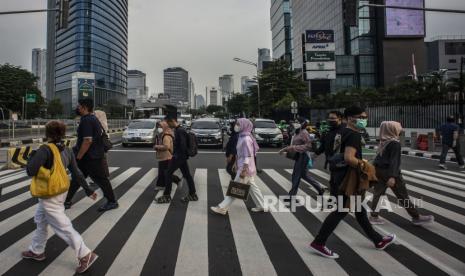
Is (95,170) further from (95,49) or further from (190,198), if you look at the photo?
(95,49)

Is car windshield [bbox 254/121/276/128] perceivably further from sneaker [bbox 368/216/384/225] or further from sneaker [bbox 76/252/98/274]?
sneaker [bbox 76/252/98/274]

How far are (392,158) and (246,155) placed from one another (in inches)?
85.5

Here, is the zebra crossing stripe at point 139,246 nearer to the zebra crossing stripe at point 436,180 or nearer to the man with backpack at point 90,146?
the man with backpack at point 90,146

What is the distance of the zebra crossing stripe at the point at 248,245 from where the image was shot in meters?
4.12

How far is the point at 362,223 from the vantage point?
478 cm

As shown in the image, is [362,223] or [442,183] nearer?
[362,223]

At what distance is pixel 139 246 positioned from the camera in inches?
188

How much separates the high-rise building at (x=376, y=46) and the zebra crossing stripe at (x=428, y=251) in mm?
64555

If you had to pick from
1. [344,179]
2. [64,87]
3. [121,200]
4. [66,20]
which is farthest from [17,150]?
[64,87]

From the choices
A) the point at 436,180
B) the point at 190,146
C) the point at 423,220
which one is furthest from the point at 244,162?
the point at 436,180

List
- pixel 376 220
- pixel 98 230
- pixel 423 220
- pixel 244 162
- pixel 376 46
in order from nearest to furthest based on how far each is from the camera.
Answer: pixel 98 230, pixel 423 220, pixel 376 220, pixel 244 162, pixel 376 46

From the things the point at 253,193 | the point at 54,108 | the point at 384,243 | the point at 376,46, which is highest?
the point at 376,46

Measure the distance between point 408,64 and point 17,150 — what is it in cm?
6830

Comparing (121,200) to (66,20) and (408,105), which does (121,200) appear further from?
(408,105)
